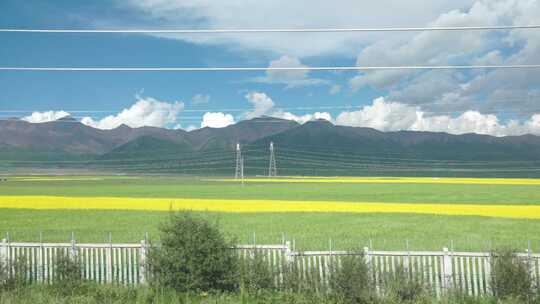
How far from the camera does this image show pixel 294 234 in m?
25.0

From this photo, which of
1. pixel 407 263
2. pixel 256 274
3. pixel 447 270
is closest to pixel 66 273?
pixel 256 274

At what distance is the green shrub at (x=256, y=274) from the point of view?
43.9 feet

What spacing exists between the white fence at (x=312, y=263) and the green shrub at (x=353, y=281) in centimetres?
40

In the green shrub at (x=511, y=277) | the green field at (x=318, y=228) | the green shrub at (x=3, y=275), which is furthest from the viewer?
the green field at (x=318, y=228)

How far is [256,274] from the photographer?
13406mm

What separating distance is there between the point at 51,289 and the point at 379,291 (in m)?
8.97

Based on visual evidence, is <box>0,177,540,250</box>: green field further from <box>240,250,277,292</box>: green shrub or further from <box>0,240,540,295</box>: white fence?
<box>240,250,277,292</box>: green shrub

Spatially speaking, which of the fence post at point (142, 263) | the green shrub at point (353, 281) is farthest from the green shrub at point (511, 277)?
the fence post at point (142, 263)

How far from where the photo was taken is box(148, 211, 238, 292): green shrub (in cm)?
1326

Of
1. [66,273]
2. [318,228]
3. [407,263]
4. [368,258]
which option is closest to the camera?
[407,263]

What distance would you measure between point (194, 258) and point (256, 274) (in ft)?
5.49

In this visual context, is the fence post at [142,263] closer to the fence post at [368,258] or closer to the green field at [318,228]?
the fence post at [368,258]

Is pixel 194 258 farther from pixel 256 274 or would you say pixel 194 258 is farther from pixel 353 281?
pixel 353 281

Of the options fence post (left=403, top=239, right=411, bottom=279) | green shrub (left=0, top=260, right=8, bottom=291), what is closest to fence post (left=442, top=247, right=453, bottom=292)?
fence post (left=403, top=239, right=411, bottom=279)
